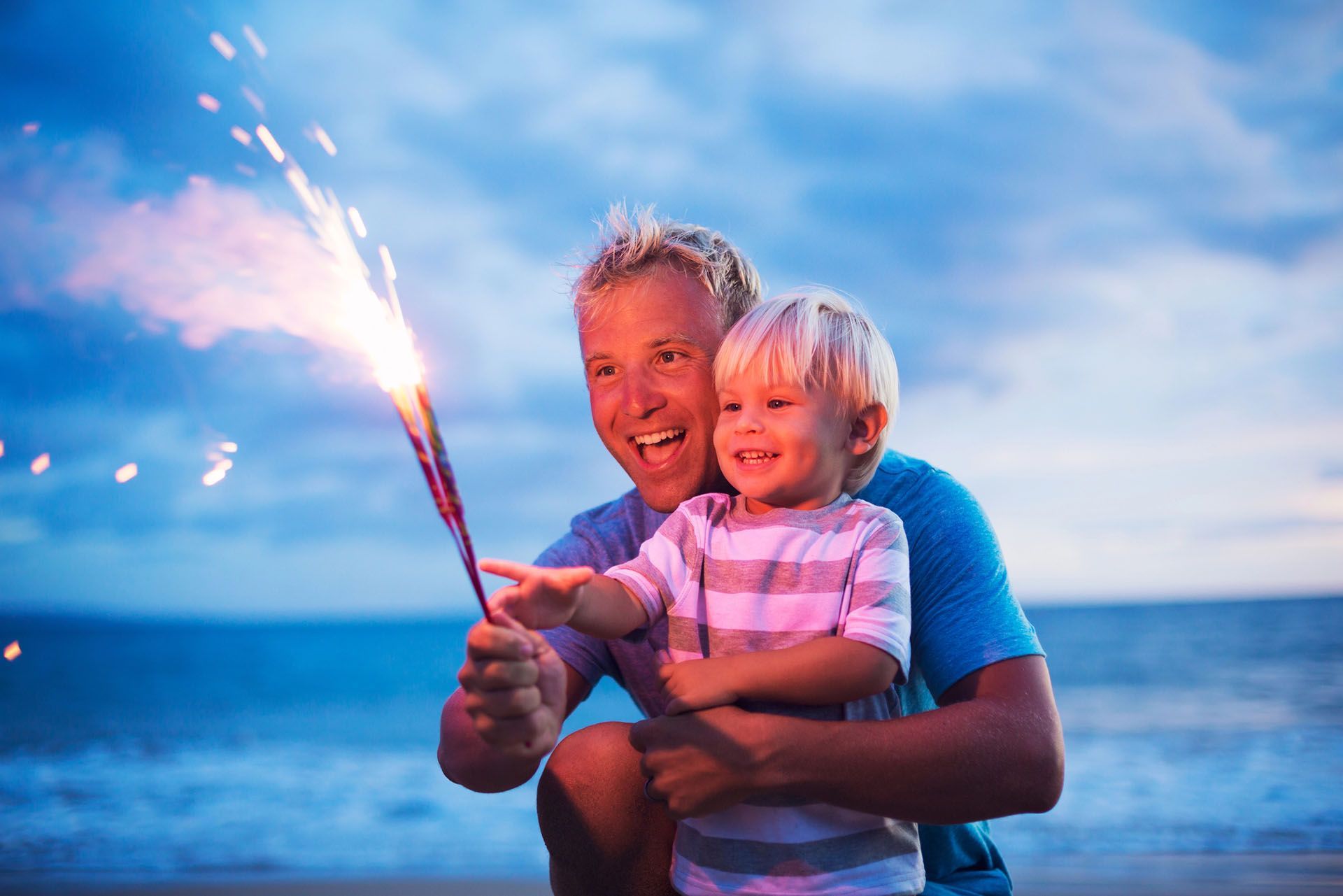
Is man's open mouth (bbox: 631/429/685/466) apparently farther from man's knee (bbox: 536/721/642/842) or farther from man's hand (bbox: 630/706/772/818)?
man's hand (bbox: 630/706/772/818)

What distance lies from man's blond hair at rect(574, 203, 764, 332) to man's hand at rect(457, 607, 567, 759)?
1277mm

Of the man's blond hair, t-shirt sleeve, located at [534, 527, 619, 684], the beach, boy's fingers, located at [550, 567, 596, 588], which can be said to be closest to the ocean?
the beach

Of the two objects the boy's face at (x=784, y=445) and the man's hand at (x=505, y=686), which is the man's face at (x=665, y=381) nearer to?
the boy's face at (x=784, y=445)

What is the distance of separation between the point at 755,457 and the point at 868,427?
27 cm

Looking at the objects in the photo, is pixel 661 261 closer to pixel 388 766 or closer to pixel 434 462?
pixel 434 462

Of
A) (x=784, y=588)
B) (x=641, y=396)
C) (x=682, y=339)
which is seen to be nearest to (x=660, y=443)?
(x=641, y=396)

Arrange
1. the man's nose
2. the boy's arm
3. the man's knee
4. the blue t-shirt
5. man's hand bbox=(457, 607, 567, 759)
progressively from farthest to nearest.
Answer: the man's nose, the man's knee, the blue t-shirt, the boy's arm, man's hand bbox=(457, 607, 567, 759)

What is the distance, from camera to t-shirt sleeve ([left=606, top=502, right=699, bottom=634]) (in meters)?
1.82

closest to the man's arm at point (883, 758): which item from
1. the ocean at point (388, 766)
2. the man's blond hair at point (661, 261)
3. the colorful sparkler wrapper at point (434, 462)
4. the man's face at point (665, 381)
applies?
the colorful sparkler wrapper at point (434, 462)

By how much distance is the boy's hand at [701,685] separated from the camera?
169 centimetres

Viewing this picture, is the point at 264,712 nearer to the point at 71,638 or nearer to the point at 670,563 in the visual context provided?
the point at 670,563

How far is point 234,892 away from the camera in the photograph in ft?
16.6

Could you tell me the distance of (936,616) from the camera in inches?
78.0

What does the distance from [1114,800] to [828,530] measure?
8382 millimetres
